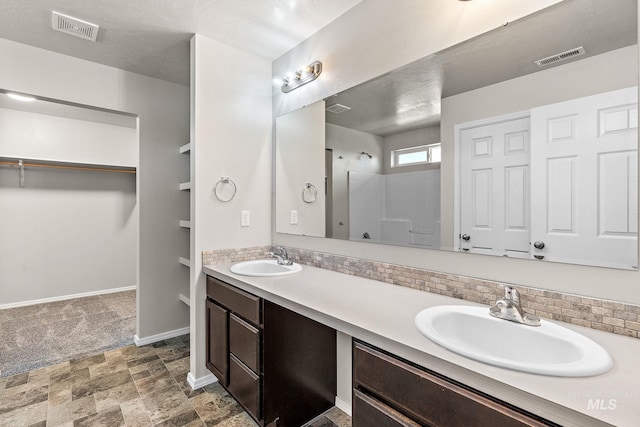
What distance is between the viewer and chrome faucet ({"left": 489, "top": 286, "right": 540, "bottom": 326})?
1.06 meters

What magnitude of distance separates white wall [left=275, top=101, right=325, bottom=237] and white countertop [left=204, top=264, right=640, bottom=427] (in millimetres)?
655

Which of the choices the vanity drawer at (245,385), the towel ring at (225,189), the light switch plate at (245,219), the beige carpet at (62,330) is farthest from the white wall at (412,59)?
the beige carpet at (62,330)

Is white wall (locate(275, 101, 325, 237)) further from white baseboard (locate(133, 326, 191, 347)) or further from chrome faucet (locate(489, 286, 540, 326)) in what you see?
white baseboard (locate(133, 326, 191, 347))

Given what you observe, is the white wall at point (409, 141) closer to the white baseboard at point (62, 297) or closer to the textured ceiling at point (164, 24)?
the textured ceiling at point (164, 24)

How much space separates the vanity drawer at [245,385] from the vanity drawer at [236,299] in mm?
303

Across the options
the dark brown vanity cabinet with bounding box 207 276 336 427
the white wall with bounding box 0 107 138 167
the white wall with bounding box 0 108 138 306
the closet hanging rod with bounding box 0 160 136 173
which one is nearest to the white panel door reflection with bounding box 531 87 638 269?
the dark brown vanity cabinet with bounding box 207 276 336 427

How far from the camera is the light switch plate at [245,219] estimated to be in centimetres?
238

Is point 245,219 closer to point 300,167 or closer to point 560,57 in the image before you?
point 300,167

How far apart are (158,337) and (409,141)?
9.16 feet

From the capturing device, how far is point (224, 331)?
1.91m

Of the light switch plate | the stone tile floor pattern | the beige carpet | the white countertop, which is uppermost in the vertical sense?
the light switch plate

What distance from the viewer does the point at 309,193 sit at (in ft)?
7.49

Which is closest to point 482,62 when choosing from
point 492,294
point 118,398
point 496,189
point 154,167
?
point 496,189

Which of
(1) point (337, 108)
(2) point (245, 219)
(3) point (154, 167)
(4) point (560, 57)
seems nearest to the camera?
(4) point (560, 57)
